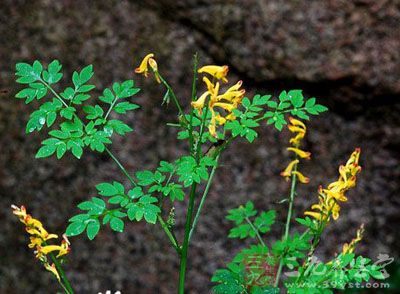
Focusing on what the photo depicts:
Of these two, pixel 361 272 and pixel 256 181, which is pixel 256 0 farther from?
pixel 361 272

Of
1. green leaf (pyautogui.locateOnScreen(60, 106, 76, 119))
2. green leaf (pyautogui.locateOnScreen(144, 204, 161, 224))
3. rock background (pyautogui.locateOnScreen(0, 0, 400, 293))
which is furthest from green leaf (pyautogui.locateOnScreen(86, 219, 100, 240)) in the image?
rock background (pyautogui.locateOnScreen(0, 0, 400, 293))

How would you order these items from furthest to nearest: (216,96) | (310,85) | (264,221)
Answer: (310,85) → (264,221) → (216,96)

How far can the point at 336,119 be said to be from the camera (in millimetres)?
2844

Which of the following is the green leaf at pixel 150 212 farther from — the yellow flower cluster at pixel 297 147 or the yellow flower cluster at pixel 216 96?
the yellow flower cluster at pixel 297 147

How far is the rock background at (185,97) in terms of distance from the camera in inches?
107

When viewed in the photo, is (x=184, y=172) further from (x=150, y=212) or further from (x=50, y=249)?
(x=50, y=249)

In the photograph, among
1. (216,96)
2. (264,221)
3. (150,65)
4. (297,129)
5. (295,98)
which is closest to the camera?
(216,96)

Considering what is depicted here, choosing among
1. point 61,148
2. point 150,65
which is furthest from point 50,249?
point 150,65

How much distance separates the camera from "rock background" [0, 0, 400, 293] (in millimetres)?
2711

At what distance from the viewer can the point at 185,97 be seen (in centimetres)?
283

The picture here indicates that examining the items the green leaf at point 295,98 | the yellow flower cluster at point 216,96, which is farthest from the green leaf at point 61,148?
the green leaf at point 295,98

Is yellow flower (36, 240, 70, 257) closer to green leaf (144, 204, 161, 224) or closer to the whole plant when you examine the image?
the whole plant

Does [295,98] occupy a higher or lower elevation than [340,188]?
higher

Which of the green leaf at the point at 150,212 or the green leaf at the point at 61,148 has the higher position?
the green leaf at the point at 61,148
